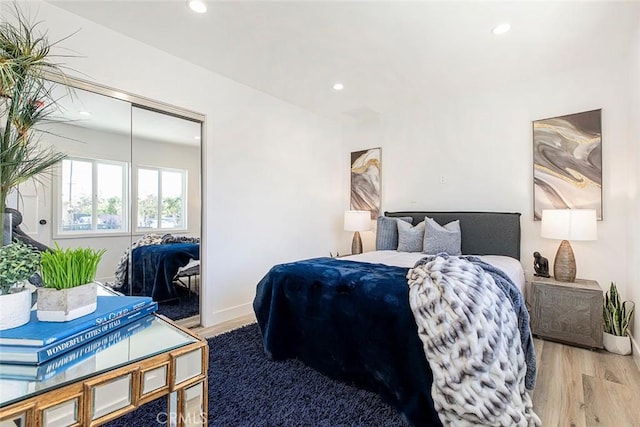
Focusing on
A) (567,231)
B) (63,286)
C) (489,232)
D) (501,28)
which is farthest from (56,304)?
(489,232)

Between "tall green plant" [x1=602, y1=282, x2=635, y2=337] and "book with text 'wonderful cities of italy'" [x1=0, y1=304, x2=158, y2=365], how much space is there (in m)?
3.41

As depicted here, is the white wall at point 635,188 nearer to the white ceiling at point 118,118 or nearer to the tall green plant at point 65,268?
the tall green plant at point 65,268

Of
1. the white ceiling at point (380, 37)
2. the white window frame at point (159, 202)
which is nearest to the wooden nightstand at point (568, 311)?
the white ceiling at point (380, 37)

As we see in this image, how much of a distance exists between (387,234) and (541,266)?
154cm

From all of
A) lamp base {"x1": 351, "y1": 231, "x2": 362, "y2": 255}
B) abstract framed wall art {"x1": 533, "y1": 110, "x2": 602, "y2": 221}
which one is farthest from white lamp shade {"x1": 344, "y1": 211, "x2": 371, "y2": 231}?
abstract framed wall art {"x1": 533, "y1": 110, "x2": 602, "y2": 221}

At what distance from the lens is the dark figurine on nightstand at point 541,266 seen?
2.90m

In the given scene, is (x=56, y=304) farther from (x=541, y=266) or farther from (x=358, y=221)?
(x=541, y=266)

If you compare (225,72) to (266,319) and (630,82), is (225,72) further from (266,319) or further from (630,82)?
(630,82)

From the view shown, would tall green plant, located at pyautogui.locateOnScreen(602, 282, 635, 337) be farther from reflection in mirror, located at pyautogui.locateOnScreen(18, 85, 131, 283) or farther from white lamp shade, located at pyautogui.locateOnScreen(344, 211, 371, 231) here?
reflection in mirror, located at pyautogui.locateOnScreen(18, 85, 131, 283)

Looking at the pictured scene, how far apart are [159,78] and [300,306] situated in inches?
92.3

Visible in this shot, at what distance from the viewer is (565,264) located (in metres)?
2.74

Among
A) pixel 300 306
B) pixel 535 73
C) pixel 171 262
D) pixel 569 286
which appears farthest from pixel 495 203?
pixel 171 262

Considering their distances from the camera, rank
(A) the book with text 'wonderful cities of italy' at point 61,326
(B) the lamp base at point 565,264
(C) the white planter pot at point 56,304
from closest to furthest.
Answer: (A) the book with text 'wonderful cities of italy' at point 61,326, (C) the white planter pot at point 56,304, (B) the lamp base at point 565,264

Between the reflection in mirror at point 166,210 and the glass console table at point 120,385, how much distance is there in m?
1.92
